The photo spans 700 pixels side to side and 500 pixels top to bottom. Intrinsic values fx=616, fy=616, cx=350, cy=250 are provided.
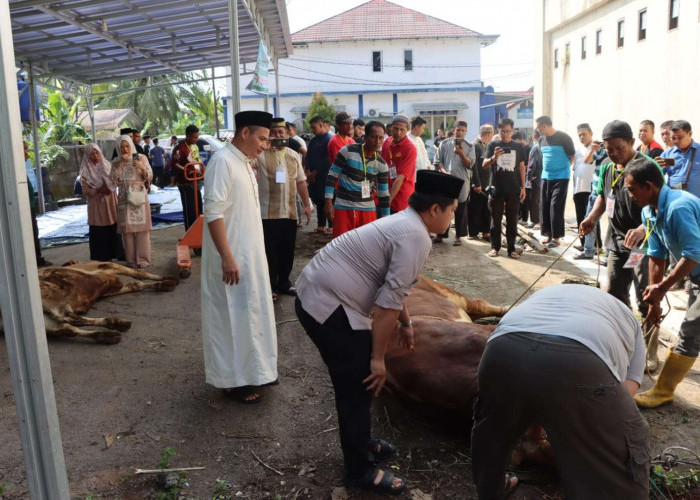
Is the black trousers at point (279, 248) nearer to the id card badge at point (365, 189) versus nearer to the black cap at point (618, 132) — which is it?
the id card badge at point (365, 189)

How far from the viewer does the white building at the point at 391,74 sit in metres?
35.7

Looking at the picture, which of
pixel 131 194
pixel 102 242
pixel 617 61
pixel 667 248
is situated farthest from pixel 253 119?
pixel 617 61

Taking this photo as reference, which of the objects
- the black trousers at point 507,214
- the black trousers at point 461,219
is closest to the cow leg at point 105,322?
the black trousers at point 507,214

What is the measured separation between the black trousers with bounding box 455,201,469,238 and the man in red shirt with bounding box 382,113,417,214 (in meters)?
1.98

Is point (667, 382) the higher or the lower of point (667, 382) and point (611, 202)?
the lower

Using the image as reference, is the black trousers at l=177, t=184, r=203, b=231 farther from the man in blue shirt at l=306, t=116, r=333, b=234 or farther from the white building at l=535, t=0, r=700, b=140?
the white building at l=535, t=0, r=700, b=140

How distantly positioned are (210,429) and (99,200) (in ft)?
16.6

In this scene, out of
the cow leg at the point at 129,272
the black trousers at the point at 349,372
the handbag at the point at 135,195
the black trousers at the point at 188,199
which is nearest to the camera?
the black trousers at the point at 349,372

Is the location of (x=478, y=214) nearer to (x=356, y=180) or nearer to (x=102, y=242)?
(x=356, y=180)

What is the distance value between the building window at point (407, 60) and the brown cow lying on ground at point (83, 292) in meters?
31.8

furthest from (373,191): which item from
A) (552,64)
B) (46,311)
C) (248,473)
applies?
(552,64)

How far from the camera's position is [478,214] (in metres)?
9.87

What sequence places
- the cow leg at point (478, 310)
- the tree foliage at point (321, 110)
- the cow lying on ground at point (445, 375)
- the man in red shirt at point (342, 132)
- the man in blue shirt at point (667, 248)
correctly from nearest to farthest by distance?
1. the cow lying on ground at point (445, 375)
2. the man in blue shirt at point (667, 248)
3. the cow leg at point (478, 310)
4. the man in red shirt at point (342, 132)
5. the tree foliage at point (321, 110)

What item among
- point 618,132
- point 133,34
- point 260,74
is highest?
point 133,34
